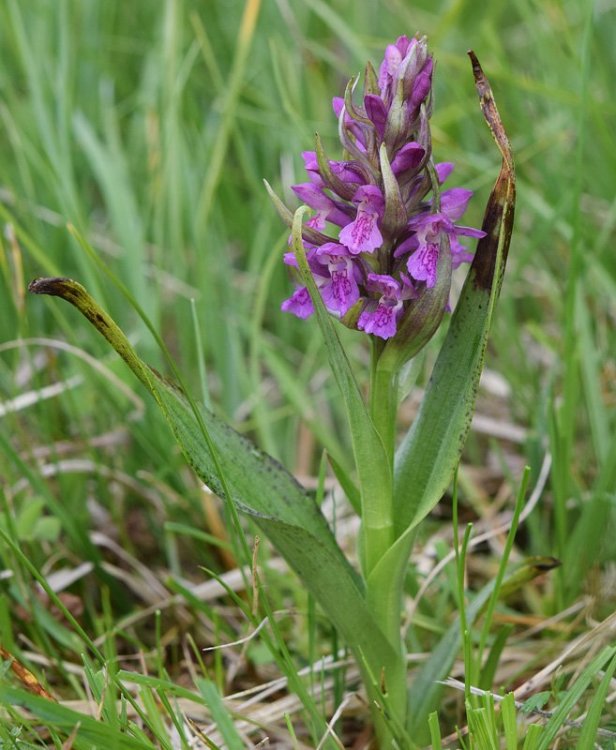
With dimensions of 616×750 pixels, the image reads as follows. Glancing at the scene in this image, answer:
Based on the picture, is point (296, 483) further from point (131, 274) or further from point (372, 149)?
point (131, 274)

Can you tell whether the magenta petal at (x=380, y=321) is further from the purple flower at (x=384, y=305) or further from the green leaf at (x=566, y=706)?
the green leaf at (x=566, y=706)

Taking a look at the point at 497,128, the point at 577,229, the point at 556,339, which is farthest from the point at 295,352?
the point at 497,128

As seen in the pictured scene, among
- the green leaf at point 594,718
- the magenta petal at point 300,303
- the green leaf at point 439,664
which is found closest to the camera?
the green leaf at point 594,718

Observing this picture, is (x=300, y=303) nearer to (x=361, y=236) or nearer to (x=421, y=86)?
(x=361, y=236)

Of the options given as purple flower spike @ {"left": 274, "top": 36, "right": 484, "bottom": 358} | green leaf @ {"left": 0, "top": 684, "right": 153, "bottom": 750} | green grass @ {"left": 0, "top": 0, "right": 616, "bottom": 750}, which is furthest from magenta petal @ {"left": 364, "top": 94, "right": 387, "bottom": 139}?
green leaf @ {"left": 0, "top": 684, "right": 153, "bottom": 750}

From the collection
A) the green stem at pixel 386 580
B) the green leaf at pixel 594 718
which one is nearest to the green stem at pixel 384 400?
the green stem at pixel 386 580

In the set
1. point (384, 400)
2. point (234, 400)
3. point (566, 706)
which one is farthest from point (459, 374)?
point (234, 400)
